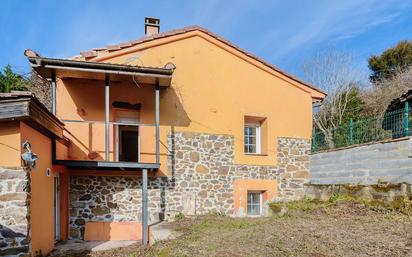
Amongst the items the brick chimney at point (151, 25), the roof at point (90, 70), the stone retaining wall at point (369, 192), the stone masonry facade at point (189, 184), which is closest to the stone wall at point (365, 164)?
the stone retaining wall at point (369, 192)

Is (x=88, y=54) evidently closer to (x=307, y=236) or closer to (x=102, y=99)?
(x=102, y=99)

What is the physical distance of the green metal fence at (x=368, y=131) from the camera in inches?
362

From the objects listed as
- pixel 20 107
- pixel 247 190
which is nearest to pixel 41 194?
pixel 20 107

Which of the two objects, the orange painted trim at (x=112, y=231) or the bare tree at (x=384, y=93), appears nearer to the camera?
the orange painted trim at (x=112, y=231)

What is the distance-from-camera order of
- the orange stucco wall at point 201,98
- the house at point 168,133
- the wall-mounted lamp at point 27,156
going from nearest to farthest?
the wall-mounted lamp at point 27,156
the house at point 168,133
the orange stucco wall at point 201,98

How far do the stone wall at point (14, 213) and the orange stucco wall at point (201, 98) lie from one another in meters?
4.11

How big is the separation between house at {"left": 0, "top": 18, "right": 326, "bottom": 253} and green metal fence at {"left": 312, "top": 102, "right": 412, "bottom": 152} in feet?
2.48

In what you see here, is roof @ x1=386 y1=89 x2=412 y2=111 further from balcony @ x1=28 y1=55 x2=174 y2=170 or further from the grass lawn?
balcony @ x1=28 y1=55 x2=174 y2=170

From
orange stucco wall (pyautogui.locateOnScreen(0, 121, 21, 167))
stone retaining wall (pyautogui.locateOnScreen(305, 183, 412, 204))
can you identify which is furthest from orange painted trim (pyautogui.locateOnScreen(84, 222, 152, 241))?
Result: stone retaining wall (pyautogui.locateOnScreen(305, 183, 412, 204))

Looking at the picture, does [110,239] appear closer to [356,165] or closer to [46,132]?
[46,132]

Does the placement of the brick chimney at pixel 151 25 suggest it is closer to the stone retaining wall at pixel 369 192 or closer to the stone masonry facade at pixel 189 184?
the stone masonry facade at pixel 189 184

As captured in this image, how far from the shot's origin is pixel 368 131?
1045 centimetres

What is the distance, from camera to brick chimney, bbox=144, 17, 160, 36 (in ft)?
42.0

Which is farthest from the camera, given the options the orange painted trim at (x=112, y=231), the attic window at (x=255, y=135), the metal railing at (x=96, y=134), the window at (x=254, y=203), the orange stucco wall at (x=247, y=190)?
the attic window at (x=255, y=135)
